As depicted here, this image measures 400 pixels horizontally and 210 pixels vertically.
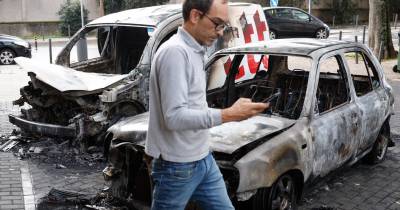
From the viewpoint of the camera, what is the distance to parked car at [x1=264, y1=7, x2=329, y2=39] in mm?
21641

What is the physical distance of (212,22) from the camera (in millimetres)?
2578

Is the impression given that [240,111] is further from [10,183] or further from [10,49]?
[10,49]

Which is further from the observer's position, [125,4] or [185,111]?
[125,4]

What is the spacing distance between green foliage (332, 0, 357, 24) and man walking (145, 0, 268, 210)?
38897mm

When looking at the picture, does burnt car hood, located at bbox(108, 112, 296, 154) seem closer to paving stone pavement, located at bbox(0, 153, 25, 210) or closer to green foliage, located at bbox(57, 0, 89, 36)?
paving stone pavement, located at bbox(0, 153, 25, 210)

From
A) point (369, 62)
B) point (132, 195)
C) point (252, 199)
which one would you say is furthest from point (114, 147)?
point (369, 62)

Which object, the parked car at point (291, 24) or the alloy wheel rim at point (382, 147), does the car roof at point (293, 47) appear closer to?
the alloy wheel rim at point (382, 147)

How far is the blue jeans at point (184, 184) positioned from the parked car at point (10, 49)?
1585cm

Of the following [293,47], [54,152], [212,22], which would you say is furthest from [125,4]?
[212,22]

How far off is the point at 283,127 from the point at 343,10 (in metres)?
37.1

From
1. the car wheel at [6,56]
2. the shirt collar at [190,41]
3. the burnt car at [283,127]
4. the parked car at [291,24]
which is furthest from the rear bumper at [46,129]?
the parked car at [291,24]

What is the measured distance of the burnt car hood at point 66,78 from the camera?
21.0ft

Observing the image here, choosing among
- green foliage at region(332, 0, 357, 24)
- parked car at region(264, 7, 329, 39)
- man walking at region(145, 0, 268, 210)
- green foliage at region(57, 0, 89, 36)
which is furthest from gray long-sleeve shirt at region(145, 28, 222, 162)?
green foliage at region(332, 0, 357, 24)

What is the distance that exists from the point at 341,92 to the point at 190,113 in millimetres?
3506
